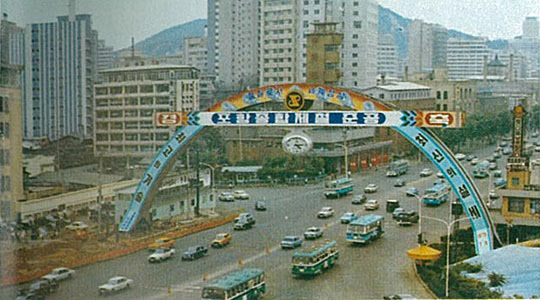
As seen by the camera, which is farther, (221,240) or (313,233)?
(221,240)

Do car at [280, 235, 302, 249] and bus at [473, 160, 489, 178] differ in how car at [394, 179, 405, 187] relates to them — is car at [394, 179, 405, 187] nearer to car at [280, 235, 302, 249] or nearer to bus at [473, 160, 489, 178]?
bus at [473, 160, 489, 178]

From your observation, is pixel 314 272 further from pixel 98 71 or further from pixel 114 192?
pixel 98 71

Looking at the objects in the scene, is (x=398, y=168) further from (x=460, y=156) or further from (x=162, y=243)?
(x=162, y=243)

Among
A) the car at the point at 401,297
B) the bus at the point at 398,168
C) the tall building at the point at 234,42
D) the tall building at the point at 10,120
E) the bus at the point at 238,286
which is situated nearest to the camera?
the car at the point at 401,297

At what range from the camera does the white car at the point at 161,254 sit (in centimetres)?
505

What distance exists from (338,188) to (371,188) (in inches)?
7.1

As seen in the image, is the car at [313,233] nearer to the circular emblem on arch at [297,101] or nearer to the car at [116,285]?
the circular emblem on arch at [297,101]

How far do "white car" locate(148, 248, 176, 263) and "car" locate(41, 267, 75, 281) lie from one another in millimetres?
451

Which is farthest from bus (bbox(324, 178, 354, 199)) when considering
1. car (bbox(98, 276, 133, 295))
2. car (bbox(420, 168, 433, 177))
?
car (bbox(98, 276, 133, 295))

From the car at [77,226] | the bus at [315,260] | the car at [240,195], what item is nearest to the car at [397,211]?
the bus at [315,260]

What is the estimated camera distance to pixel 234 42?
516 cm

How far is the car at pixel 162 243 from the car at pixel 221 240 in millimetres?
243

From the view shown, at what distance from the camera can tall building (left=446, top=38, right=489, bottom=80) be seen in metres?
4.88

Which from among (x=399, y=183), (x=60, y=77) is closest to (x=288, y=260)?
(x=399, y=183)
